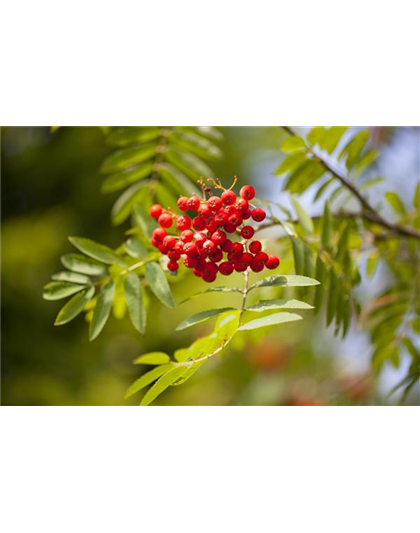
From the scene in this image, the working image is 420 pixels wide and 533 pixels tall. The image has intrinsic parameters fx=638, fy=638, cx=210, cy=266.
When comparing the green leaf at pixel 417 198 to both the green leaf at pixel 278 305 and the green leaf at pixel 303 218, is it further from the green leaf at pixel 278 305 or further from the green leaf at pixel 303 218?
the green leaf at pixel 278 305

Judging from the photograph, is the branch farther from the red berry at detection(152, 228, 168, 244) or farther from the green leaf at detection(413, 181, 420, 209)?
the red berry at detection(152, 228, 168, 244)

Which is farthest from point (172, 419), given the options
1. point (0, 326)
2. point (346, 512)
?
point (0, 326)

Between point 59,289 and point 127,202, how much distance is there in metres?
0.56

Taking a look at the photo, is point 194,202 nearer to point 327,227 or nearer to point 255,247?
point 255,247

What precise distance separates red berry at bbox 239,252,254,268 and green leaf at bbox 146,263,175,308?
16 cm

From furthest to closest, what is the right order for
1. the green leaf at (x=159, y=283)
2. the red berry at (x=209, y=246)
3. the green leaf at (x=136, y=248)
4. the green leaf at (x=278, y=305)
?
the green leaf at (x=136, y=248), the green leaf at (x=159, y=283), the red berry at (x=209, y=246), the green leaf at (x=278, y=305)

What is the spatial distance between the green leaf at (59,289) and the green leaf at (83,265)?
0.12 ft

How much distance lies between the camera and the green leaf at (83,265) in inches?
53.0

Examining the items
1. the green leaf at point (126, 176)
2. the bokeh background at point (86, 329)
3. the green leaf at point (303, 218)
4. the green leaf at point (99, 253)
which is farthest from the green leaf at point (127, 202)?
the bokeh background at point (86, 329)

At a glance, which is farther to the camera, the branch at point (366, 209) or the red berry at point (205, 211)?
the branch at point (366, 209)

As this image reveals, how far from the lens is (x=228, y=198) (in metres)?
1.12

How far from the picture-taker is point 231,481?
3.97ft
